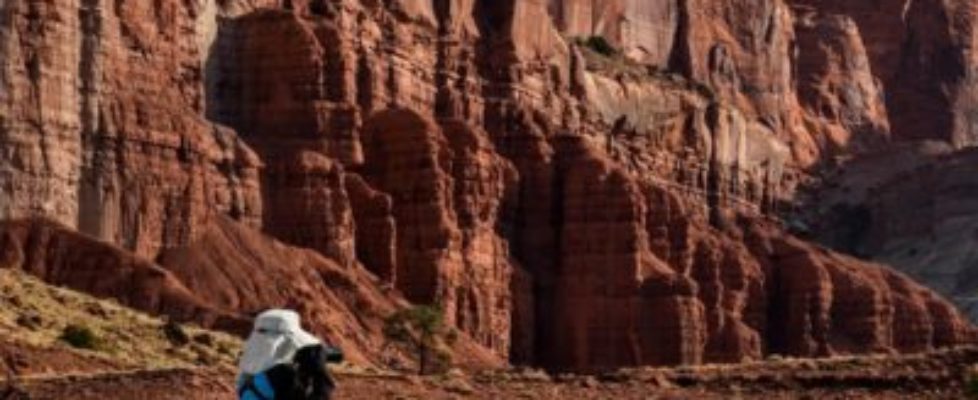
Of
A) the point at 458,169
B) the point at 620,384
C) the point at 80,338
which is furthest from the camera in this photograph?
the point at 458,169

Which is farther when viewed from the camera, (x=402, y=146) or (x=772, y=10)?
(x=772, y=10)

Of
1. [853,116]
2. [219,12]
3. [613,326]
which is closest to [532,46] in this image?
[613,326]

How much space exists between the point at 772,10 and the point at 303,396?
481 ft

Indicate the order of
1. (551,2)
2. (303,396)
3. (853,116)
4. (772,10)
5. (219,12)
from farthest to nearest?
(853,116) < (772,10) < (551,2) < (219,12) < (303,396)

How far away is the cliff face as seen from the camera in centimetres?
8325

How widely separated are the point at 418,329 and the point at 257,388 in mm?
69712

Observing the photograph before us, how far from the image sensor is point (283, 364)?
562 inches

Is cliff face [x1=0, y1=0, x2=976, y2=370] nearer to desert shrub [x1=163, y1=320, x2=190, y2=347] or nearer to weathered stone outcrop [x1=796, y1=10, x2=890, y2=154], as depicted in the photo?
desert shrub [x1=163, y1=320, x2=190, y2=347]

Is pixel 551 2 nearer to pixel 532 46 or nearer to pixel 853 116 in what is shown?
pixel 532 46

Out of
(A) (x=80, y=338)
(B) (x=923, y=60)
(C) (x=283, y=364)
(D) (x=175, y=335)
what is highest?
(B) (x=923, y=60)

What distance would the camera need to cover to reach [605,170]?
109 m

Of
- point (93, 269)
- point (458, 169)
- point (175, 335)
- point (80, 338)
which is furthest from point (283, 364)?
point (458, 169)

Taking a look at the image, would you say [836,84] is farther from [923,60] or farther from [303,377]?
[303,377]

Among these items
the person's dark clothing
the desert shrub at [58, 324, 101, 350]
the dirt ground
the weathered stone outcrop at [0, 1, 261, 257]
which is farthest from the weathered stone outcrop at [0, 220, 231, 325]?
the person's dark clothing
